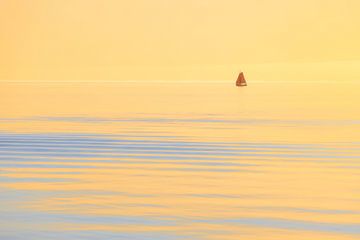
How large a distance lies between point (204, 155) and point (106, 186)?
6.68m

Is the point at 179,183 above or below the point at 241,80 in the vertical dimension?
below

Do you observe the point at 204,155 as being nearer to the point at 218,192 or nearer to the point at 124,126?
the point at 218,192

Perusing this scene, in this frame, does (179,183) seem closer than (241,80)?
Yes

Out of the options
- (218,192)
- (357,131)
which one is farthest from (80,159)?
(357,131)

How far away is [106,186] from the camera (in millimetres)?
17672

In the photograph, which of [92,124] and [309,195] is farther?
[92,124]

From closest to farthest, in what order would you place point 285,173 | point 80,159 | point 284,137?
point 285,173, point 80,159, point 284,137

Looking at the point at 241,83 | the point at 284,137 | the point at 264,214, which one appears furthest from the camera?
the point at 241,83

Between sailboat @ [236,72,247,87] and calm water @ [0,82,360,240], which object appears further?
sailboat @ [236,72,247,87]

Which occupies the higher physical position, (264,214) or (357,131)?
(357,131)

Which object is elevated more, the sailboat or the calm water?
the sailboat

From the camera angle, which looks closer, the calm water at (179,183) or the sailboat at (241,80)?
the calm water at (179,183)

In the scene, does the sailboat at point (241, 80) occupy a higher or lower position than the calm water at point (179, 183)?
higher

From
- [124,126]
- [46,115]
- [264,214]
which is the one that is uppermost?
[46,115]
